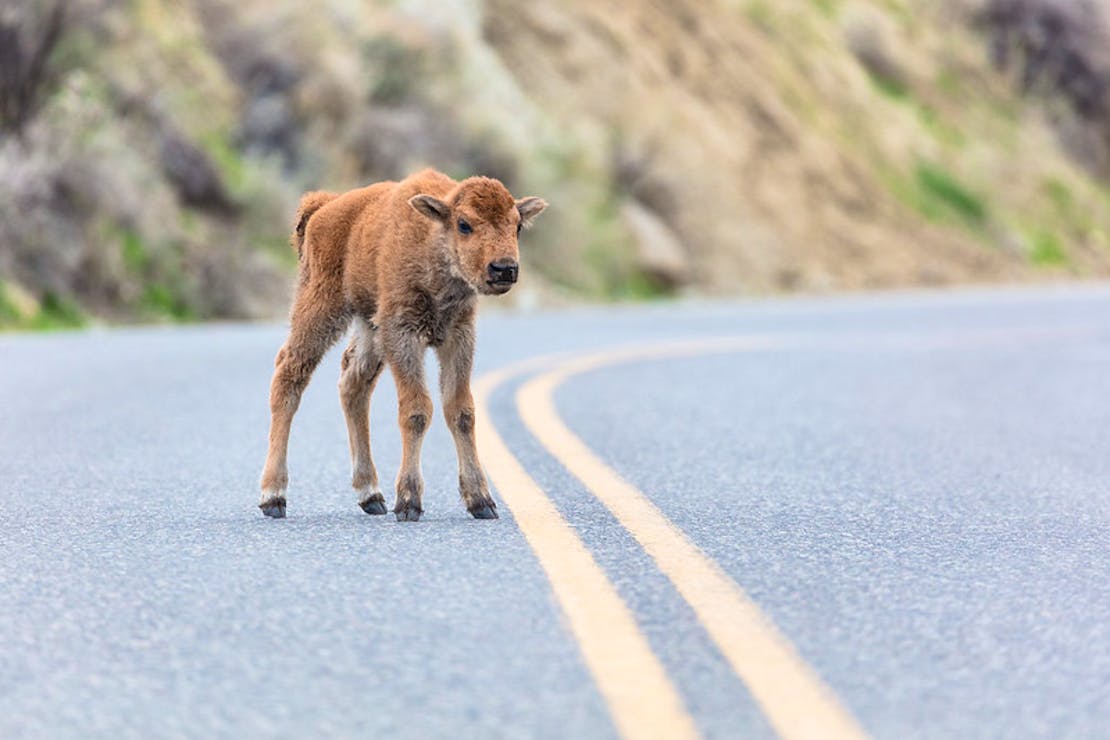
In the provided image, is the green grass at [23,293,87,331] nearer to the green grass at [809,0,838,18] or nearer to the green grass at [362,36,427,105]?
the green grass at [362,36,427,105]

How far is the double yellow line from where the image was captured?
385cm

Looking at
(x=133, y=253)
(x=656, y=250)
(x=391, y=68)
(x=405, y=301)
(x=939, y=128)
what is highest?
(x=391, y=68)

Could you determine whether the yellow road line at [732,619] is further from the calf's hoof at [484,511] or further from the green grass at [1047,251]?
the green grass at [1047,251]

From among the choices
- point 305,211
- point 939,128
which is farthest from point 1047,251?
point 305,211

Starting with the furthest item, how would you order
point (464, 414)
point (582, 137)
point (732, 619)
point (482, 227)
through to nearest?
point (582, 137) < point (464, 414) < point (482, 227) < point (732, 619)

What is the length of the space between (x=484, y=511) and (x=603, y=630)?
6.28 feet

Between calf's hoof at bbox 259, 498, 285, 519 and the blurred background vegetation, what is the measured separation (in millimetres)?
15358

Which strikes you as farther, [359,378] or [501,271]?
[359,378]

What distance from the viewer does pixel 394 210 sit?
6.72 meters

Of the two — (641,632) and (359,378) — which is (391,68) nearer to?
(359,378)

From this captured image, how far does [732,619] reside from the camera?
481 centimetres

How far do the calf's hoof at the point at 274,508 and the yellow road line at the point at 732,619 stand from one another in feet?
4.00

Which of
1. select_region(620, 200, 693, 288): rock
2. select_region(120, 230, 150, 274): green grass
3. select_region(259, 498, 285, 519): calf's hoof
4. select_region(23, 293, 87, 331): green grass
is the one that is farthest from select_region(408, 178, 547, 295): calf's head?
select_region(620, 200, 693, 288): rock

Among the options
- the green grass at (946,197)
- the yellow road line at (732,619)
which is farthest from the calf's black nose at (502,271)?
the green grass at (946,197)
